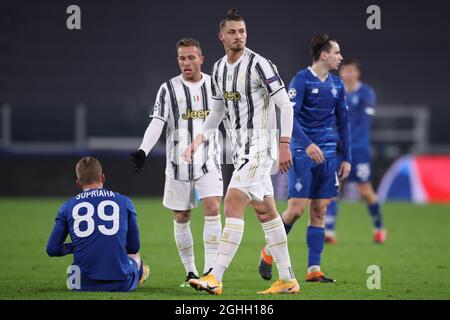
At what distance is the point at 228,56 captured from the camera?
7.67 metres

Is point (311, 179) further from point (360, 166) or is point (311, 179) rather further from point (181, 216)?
point (360, 166)

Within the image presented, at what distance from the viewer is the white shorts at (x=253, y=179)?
7.51m

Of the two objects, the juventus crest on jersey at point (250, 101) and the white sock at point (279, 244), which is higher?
the juventus crest on jersey at point (250, 101)

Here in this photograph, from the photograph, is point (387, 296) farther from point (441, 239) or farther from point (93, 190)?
point (441, 239)

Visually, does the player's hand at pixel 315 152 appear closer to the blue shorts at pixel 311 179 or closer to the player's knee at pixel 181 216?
the blue shorts at pixel 311 179

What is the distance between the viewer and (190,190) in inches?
340

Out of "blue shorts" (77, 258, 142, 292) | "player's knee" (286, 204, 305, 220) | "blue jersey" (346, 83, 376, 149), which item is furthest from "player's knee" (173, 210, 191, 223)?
"blue jersey" (346, 83, 376, 149)

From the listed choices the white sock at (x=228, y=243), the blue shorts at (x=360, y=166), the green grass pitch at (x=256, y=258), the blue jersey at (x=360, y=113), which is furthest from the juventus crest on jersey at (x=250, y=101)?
the blue jersey at (x=360, y=113)

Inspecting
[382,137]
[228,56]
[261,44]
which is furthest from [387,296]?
[261,44]

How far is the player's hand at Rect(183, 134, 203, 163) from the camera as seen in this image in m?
7.84

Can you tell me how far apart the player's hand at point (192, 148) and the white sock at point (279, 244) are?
30.2 inches

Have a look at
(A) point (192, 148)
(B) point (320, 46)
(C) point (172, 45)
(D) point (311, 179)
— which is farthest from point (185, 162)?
(C) point (172, 45)
